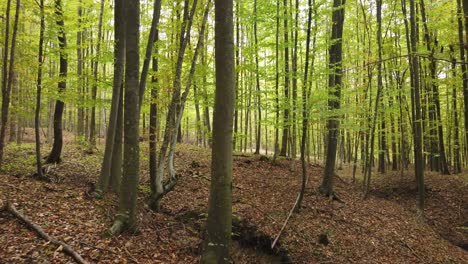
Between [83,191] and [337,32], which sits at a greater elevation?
[337,32]

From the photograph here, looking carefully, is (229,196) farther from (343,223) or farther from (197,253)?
(343,223)

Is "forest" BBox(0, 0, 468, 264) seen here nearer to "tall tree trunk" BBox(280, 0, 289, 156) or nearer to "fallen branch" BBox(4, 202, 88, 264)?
"fallen branch" BBox(4, 202, 88, 264)

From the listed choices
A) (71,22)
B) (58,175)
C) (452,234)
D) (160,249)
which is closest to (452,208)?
(452,234)

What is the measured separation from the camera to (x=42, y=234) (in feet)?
18.1

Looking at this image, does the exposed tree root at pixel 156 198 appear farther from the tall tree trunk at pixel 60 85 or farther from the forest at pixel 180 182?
the tall tree trunk at pixel 60 85

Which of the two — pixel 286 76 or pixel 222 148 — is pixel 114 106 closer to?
pixel 222 148

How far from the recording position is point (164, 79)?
377 inches

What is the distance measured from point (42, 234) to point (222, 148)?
12.6 ft

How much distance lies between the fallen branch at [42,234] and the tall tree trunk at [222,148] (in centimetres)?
226

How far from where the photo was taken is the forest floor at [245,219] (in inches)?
236

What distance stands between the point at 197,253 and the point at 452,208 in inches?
487

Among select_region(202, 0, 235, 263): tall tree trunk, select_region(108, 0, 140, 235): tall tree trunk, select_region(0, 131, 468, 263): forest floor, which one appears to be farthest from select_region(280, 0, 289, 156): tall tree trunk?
select_region(202, 0, 235, 263): tall tree trunk

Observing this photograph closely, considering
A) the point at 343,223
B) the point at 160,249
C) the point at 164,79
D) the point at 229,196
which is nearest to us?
the point at 229,196

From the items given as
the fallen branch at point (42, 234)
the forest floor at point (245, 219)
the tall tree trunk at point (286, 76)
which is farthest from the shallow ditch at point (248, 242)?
the tall tree trunk at point (286, 76)
